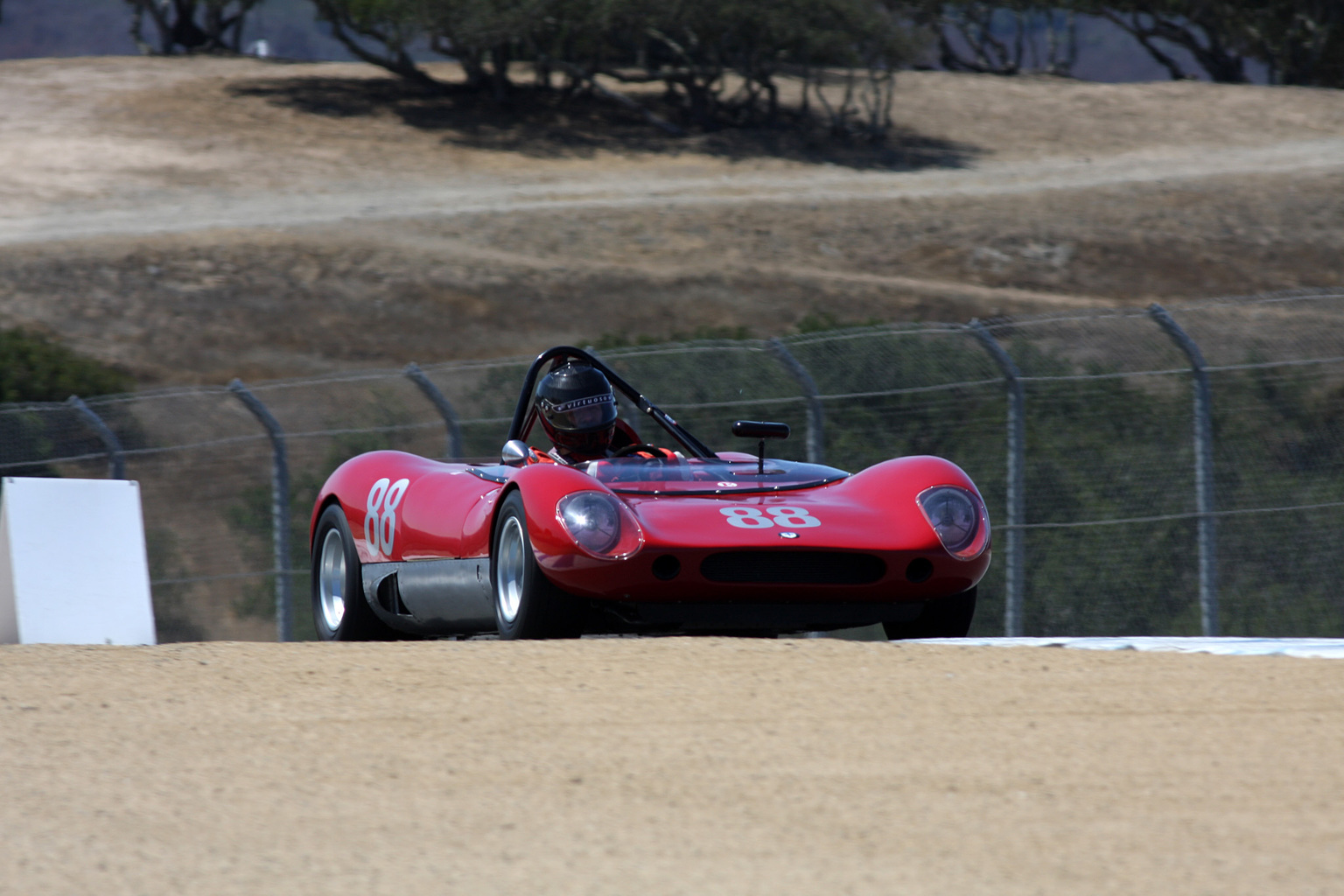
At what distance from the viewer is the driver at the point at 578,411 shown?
7184 millimetres

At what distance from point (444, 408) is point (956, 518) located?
4.43 m

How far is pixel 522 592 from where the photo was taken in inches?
235

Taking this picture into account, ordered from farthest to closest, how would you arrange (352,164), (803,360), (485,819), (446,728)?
(352,164)
(803,360)
(446,728)
(485,819)

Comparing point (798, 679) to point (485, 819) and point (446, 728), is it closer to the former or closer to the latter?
point (446, 728)

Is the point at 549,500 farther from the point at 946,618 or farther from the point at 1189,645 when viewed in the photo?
the point at 1189,645

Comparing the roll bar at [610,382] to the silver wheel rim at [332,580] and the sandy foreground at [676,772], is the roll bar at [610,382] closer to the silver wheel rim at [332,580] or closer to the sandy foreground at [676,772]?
the silver wheel rim at [332,580]

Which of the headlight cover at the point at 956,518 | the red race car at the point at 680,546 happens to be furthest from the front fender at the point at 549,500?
the headlight cover at the point at 956,518

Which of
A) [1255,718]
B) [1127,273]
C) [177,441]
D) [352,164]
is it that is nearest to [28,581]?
[1255,718]

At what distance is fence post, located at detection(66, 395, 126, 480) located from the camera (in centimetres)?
987

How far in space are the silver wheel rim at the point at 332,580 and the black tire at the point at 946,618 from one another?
2.81 meters

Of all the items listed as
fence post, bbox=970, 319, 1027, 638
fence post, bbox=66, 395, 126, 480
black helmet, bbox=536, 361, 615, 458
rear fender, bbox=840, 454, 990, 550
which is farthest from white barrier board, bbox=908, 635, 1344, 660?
fence post, bbox=66, 395, 126, 480

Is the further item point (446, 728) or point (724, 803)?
point (446, 728)

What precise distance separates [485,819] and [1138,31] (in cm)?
4384

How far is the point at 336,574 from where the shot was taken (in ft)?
26.5
